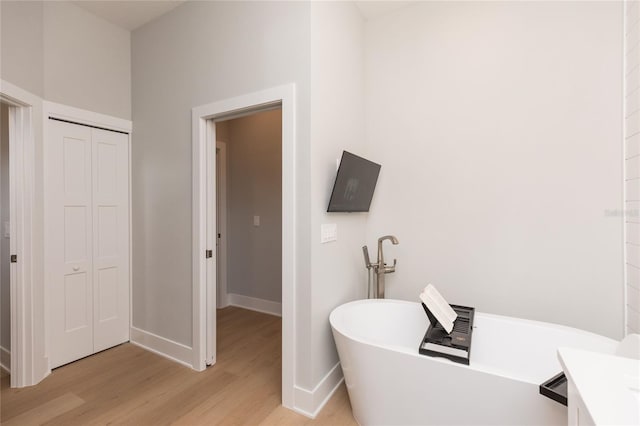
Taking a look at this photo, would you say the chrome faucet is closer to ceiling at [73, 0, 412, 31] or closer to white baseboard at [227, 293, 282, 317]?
white baseboard at [227, 293, 282, 317]

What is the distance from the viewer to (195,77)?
92.0 inches

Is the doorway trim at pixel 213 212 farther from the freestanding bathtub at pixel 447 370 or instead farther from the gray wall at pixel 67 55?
the gray wall at pixel 67 55

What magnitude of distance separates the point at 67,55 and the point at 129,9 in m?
0.64

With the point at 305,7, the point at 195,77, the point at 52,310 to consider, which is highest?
the point at 305,7

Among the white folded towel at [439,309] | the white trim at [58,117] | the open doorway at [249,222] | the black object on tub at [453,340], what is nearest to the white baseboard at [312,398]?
the black object on tub at [453,340]

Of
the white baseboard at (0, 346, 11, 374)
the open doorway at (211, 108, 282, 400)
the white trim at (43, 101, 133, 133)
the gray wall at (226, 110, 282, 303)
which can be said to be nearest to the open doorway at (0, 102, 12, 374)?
the white baseboard at (0, 346, 11, 374)

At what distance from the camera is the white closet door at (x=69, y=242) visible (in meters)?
2.28

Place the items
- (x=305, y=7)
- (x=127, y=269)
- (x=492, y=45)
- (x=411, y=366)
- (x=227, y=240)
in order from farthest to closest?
(x=227, y=240) → (x=127, y=269) → (x=492, y=45) → (x=305, y=7) → (x=411, y=366)

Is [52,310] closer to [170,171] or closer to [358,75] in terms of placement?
[170,171]

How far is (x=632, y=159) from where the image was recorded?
1688 millimetres

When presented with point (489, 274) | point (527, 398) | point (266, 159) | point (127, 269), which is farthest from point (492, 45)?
point (127, 269)

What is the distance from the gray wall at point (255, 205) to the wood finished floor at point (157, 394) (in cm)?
112

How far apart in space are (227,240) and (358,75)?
2623mm

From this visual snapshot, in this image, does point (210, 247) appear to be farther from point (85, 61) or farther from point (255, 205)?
point (85, 61)
